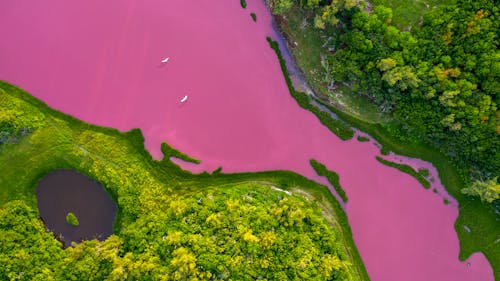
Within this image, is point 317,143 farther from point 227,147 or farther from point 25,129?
point 25,129

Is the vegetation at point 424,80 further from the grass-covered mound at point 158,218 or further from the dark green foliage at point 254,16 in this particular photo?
the grass-covered mound at point 158,218

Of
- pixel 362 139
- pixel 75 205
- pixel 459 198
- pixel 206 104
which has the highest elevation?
pixel 206 104

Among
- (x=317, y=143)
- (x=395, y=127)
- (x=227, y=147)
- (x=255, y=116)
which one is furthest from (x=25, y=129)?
(x=395, y=127)

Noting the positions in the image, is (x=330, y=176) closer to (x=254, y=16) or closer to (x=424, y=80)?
(x=424, y=80)

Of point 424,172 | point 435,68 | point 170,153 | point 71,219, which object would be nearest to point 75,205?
point 71,219

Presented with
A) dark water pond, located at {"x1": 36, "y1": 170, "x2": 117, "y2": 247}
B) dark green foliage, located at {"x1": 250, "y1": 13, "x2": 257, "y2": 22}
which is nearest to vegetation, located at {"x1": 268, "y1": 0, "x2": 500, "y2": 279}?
dark green foliage, located at {"x1": 250, "y1": 13, "x2": 257, "y2": 22}

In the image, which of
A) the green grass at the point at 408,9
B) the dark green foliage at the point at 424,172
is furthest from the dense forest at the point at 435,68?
the dark green foliage at the point at 424,172
